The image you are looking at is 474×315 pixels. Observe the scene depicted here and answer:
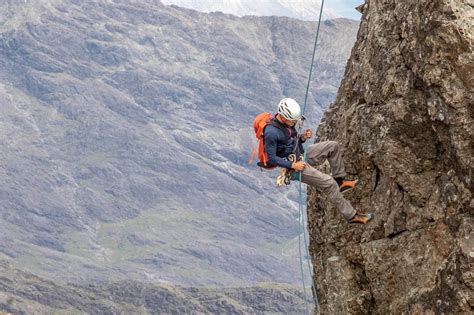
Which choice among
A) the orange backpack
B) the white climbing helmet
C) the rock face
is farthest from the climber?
the rock face

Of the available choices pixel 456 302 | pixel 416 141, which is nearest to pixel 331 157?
pixel 416 141

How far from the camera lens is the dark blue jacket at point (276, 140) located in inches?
817

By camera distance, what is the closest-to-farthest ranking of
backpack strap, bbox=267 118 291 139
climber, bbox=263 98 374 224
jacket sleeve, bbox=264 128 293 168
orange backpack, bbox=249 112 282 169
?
climber, bbox=263 98 374 224
jacket sleeve, bbox=264 128 293 168
backpack strap, bbox=267 118 291 139
orange backpack, bbox=249 112 282 169

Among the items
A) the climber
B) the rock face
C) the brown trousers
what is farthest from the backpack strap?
the rock face

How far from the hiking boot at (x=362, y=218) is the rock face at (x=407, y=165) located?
0.70 ft

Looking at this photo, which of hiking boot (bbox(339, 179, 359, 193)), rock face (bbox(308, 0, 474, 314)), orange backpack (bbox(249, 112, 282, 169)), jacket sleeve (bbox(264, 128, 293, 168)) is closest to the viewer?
rock face (bbox(308, 0, 474, 314))

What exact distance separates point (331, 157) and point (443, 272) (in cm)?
624

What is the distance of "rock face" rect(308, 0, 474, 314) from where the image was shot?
1620 cm

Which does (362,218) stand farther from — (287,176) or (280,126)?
(280,126)

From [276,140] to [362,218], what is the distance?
306cm

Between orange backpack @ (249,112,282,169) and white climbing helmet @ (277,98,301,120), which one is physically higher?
white climbing helmet @ (277,98,301,120)

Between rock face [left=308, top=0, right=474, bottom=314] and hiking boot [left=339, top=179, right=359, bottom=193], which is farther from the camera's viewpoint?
hiking boot [left=339, top=179, right=359, bottom=193]

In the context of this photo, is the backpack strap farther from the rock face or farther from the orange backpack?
the rock face

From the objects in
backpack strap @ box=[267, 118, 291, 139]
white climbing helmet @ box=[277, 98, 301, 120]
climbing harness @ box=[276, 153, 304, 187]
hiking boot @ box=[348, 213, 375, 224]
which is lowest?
hiking boot @ box=[348, 213, 375, 224]
